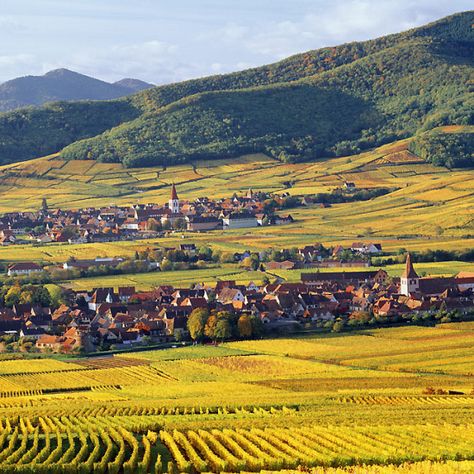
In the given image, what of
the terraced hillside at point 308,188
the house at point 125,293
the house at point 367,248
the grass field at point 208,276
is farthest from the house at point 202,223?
the house at point 125,293

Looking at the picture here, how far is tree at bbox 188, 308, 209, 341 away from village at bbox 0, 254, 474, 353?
85mm

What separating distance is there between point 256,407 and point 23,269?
57.9 meters

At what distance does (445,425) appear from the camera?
40.5m

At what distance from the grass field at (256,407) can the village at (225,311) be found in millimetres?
3640

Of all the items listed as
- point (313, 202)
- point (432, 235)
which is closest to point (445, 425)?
point (432, 235)

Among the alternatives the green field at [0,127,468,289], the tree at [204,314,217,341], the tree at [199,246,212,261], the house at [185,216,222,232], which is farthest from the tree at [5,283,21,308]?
the house at [185,216,222,232]

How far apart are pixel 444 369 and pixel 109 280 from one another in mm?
45267

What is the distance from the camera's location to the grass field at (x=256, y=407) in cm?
3397

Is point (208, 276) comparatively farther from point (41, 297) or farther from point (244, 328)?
point (244, 328)

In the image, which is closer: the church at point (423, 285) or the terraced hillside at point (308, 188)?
the church at point (423, 285)

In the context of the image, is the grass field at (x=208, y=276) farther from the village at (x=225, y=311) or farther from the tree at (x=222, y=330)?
the tree at (x=222, y=330)

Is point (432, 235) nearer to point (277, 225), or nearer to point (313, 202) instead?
point (277, 225)

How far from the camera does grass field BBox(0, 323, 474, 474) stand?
111 ft

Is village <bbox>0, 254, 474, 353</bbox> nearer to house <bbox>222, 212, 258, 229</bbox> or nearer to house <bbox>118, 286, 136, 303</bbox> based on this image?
house <bbox>118, 286, 136, 303</bbox>
